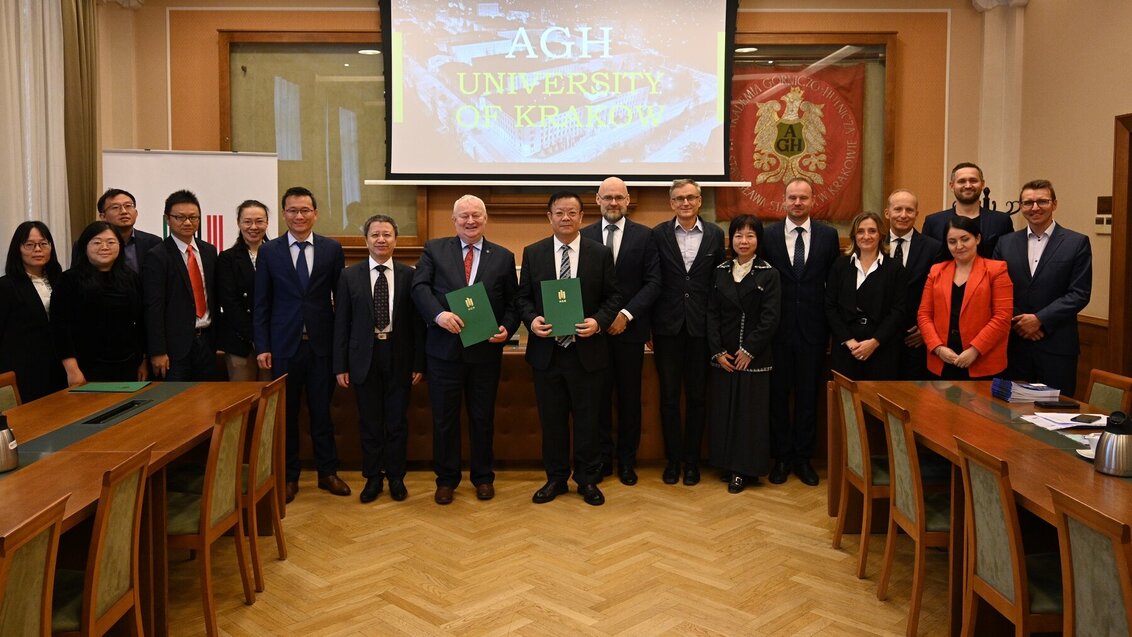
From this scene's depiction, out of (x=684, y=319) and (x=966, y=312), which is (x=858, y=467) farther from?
(x=684, y=319)

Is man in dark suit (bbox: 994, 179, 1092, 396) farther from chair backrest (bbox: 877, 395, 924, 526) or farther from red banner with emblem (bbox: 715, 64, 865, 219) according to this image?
red banner with emblem (bbox: 715, 64, 865, 219)

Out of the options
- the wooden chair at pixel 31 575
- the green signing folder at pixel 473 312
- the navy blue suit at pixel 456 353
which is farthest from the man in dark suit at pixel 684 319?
the wooden chair at pixel 31 575

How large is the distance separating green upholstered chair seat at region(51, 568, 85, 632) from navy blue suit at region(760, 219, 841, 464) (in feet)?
11.9

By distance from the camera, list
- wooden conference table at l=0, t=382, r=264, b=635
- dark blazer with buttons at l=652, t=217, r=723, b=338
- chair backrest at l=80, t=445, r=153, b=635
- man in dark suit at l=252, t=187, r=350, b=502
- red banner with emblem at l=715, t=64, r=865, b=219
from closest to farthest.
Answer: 1. chair backrest at l=80, t=445, r=153, b=635
2. wooden conference table at l=0, t=382, r=264, b=635
3. man in dark suit at l=252, t=187, r=350, b=502
4. dark blazer with buttons at l=652, t=217, r=723, b=338
5. red banner with emblem at l=715, t=64, r=865, b=219

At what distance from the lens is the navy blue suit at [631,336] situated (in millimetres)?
4746

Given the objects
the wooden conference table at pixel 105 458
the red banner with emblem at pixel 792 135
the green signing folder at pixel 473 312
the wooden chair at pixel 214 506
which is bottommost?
the wooden chair at pixel 214 506

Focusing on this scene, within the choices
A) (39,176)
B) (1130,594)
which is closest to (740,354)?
(1130,594)

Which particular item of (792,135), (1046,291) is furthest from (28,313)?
(792,135)

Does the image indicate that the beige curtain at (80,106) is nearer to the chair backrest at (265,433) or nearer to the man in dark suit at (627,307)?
the chair backrest at (265,433)

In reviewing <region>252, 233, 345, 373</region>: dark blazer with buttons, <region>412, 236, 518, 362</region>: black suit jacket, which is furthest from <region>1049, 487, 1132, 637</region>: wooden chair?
→ <region>252, 233, 345, 373</region>: dark blazer with buttons

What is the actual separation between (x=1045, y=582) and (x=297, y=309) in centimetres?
363

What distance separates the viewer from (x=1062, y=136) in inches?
244

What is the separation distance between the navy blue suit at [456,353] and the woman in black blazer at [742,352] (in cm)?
116

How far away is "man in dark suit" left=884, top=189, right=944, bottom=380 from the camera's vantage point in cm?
466
